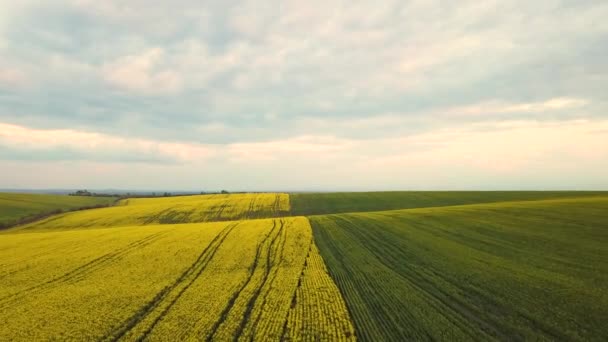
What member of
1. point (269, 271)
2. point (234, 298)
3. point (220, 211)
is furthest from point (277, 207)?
point (234, 298)

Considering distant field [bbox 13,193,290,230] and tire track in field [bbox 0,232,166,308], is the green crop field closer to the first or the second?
tire track in field [bbox 0,232,166,308]

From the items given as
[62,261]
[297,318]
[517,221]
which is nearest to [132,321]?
[297,318]

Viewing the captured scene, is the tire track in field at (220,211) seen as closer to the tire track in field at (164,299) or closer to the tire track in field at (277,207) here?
the tire track in field at (277,207)

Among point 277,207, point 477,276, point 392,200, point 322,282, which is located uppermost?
point 392,200

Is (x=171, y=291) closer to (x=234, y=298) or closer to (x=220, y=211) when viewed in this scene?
(x=234, y=298)

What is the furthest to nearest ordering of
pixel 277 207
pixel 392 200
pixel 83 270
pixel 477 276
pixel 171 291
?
pixel 392 200, pixel 277 207, pixel 83 270, pixel 477 276, pixel 171 291

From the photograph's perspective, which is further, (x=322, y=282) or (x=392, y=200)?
(x=392, y=200)

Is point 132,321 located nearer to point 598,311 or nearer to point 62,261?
point 62,261
